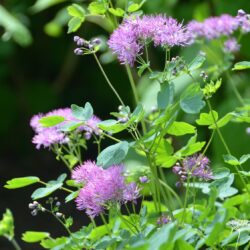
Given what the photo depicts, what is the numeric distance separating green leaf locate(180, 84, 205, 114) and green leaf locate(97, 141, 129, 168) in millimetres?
89

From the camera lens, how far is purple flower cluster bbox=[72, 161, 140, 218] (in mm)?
897

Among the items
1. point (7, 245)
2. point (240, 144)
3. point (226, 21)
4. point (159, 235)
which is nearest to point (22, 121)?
point (7, 245)

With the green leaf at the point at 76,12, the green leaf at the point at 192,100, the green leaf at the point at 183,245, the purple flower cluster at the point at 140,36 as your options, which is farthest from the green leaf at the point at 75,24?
the green leaf at the point at 183,245

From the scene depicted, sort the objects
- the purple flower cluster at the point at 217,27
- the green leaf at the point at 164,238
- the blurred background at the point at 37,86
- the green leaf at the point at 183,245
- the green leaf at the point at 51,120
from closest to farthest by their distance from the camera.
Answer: the green leaf at the point at 164,238
the green leaf at the point at 183,245
the green leaf at the point at 51,120
the purple flower cluster at the point at 217,27
the blurred background at the point at 37,86

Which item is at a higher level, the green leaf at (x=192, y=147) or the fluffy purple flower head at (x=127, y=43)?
the fluffy purple flower head at (x=127, y=43)

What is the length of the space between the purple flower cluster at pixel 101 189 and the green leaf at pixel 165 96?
0.35ft

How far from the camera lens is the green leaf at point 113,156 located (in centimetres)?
89

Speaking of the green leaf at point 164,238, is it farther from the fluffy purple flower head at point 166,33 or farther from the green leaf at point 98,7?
the green leaf at point 98,7

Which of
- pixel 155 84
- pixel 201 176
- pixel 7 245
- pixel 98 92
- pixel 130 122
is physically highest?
pixel 130 122

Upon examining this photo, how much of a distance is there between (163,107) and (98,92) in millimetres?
2598

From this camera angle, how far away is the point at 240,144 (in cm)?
193

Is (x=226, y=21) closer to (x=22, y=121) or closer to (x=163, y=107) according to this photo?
(x=163, y=107)

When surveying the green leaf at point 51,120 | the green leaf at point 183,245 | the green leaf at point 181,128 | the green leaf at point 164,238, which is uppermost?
the green leaf at point 51,120

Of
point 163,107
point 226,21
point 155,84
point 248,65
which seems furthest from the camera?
point 155,84
